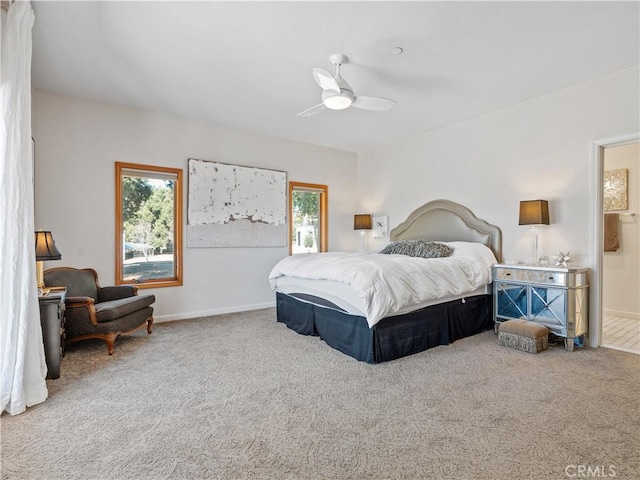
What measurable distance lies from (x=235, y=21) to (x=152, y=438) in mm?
3026

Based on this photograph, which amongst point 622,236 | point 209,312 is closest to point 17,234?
point 209,312

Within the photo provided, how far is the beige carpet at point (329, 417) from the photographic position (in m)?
1.77

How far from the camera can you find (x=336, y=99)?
327cm

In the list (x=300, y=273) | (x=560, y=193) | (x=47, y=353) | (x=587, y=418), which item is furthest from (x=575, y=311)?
(x=47, y=353)

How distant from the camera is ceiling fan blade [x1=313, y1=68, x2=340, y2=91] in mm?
3018

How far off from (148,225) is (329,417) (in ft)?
12.8

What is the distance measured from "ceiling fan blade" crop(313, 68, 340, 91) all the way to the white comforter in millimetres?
1678

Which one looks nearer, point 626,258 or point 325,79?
point 325,79

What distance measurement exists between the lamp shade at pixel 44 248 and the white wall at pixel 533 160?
493cm

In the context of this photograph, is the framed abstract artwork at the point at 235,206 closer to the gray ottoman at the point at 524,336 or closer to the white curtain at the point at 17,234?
the white curtain at the point at 17,234

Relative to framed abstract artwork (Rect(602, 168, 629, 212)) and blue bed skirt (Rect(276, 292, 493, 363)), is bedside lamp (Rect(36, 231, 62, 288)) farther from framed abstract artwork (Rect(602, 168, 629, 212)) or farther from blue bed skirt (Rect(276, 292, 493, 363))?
framed abstract artwork (Rect(602, 168, 629, 212))

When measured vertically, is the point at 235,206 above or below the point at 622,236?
above

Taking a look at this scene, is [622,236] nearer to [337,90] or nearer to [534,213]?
[534,213]

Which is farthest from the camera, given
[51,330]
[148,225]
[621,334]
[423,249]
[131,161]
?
[148,225]
